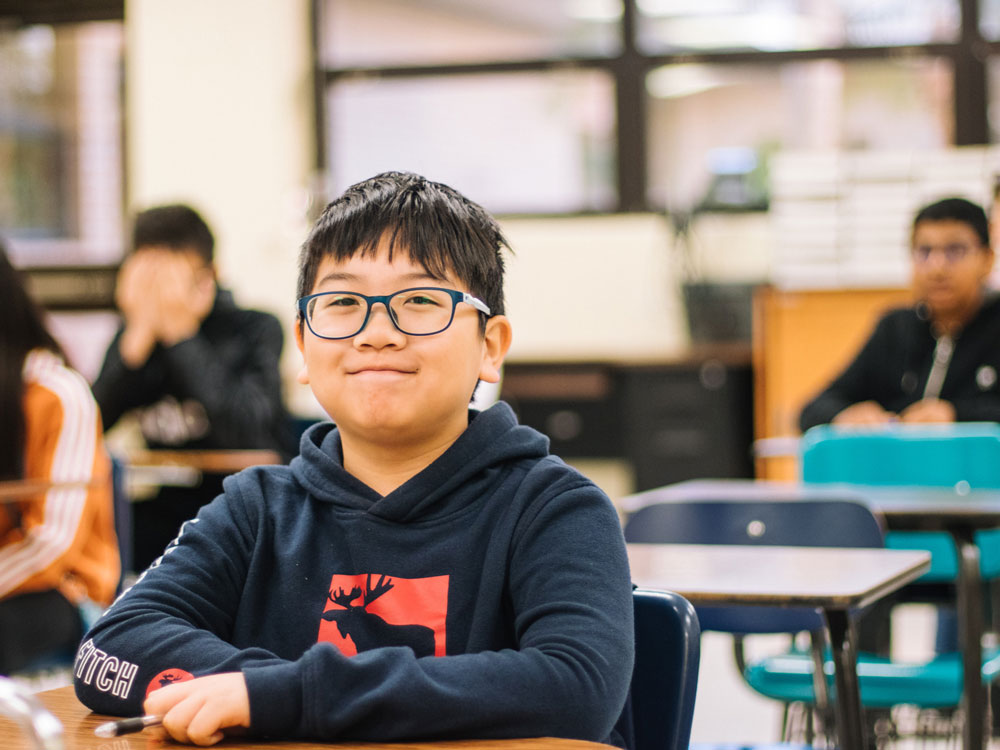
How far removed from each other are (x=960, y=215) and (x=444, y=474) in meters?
2.80

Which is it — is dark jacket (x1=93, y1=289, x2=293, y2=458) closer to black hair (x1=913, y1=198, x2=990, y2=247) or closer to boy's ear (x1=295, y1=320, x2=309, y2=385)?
black hair (x1=913, y1=198, x2=990, y2=247)

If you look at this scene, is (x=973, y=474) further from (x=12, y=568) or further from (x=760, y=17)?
(x=760, y=17)

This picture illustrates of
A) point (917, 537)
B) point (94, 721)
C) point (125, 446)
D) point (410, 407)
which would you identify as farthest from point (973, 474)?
point (125, 446)

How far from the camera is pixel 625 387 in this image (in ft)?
18.6

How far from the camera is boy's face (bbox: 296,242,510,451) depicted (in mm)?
1112

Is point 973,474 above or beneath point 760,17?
beneath

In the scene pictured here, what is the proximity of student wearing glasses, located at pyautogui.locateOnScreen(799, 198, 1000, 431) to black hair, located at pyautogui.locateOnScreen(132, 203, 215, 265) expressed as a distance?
1.80m

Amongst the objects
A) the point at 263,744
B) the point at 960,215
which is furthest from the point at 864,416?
the point at 263,744

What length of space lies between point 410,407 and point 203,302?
2659mm

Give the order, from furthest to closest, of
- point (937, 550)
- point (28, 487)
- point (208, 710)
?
point (937, 550) < point (28, 487) < point (208, 710)

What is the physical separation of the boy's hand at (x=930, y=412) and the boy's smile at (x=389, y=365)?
7.94 feet

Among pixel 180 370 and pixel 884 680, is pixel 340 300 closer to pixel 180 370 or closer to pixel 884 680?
pixel 884 680

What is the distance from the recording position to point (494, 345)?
1.23 meters

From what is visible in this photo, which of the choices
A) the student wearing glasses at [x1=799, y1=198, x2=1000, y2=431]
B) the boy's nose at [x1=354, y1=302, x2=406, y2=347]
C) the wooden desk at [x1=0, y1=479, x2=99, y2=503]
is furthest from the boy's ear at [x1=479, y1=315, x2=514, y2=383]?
the student wearing glasses at [x1=799, y1=198, x2=1000, y2=431]
